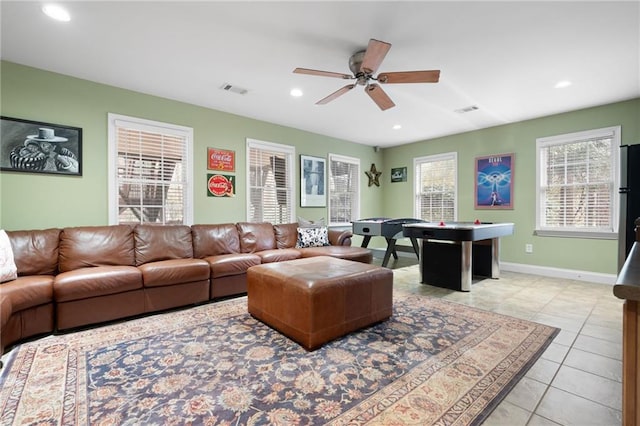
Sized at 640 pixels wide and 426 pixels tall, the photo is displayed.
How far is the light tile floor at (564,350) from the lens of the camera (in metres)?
1.55

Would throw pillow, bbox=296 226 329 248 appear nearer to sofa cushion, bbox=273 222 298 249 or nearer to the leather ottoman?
sofa cushion, bbox=273 222 298 249

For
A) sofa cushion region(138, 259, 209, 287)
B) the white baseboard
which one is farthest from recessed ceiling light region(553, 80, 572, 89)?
sofa cushion region(138, 259, 209, 287)

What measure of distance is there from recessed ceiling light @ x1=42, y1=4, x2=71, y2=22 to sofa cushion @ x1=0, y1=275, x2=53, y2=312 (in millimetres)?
2102

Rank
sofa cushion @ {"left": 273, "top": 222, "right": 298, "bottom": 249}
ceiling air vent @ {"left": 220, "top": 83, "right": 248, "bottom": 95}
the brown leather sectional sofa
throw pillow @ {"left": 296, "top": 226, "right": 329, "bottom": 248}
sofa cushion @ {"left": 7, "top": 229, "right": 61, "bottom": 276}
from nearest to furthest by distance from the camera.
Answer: the brown leather sectional sofa, sofa cushion @ {"left": 7, "top": 229, "right": 61, "bottom": 276}, ceiling air vent @ {"left": 220, "top": 83, "right": 248, "bottom": 95}, sofa cushion @ {"left": 273, "top": 222, "right": 298, "bottom": 249}, throw pillow @ {"left": 296, "top": 226, "right": 329, "bottom": 248}

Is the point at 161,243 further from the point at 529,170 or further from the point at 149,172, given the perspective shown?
the point at 529,170

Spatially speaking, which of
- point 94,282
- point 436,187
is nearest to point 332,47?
point 94,282

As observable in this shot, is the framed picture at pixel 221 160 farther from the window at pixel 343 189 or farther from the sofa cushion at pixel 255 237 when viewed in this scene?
the window at pixel 343 189

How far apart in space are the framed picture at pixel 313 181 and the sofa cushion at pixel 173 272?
252cm

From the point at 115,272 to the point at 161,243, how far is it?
744 mm

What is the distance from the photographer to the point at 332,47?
2.69 meters

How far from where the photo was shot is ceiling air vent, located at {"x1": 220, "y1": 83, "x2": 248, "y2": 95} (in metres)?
3.54

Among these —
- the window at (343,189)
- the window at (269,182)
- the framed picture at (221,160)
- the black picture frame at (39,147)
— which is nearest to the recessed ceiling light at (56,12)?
the black picture frame at (39,147)

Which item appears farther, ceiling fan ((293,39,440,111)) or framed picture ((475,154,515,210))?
framed picture ((475,154,515,210))

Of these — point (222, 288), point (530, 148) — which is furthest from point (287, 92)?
point (530, 148)
